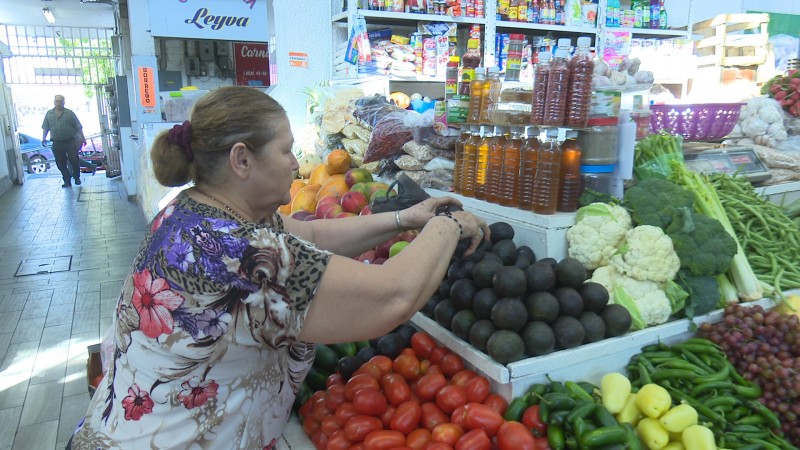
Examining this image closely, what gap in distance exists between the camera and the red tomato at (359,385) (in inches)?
67.9

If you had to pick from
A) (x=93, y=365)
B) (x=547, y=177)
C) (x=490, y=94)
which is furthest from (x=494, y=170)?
(x=93, y=365)

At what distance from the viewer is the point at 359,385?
173cm

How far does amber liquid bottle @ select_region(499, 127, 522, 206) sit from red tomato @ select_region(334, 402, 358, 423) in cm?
111

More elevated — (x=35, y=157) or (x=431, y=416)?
(x=431, y=416)

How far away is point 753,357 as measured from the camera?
1.84 meters

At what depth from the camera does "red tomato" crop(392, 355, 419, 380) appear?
1.85 metres

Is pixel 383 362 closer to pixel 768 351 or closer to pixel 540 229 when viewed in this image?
pixel 540 229

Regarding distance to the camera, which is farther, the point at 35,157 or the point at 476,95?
the point at 35,157

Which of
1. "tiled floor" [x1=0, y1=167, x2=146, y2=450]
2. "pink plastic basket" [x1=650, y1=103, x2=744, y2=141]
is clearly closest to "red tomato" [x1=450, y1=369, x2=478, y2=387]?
"pink plastic basket" [x1=650, y1=103, x2=744, y2=141]

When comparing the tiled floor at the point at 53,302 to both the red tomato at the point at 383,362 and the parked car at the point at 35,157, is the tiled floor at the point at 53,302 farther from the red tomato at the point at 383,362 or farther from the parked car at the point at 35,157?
the parked car at the point at 35,157

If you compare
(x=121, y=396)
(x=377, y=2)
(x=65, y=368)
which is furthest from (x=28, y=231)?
(x=121, y=396)

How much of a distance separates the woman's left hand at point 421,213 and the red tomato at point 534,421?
736 millimetres

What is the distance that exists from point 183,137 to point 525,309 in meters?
1.10

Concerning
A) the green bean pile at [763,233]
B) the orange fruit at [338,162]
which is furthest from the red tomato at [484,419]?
the orange fruit at [338,162]
